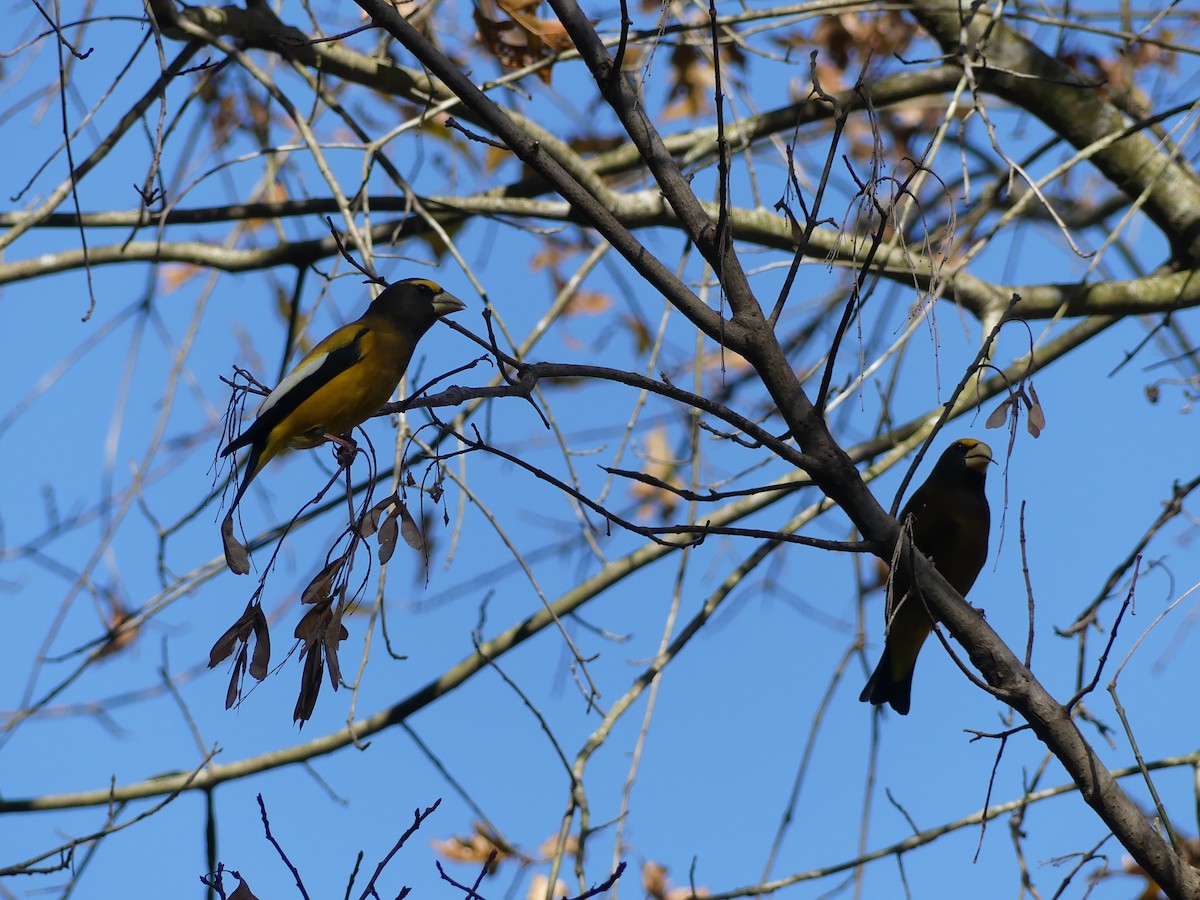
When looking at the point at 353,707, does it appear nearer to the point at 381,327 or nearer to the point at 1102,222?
the point at 381,327

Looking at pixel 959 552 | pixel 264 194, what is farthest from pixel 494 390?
pixel 264 194

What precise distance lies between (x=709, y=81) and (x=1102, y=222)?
6.91ft

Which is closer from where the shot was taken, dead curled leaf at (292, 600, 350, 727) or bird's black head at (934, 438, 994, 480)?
dead curled leaf at (292, 600, 350, 727)

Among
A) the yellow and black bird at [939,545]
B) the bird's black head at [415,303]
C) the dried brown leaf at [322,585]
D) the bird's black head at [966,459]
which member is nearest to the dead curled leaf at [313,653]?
the dried brown leaf at [322,585]

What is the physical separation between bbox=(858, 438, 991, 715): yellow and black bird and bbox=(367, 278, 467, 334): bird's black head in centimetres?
182

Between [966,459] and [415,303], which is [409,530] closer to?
[415,303]

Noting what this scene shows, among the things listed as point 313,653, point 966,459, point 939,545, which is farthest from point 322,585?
point 966,459

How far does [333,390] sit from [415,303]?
51cm

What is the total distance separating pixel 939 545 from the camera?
444cm

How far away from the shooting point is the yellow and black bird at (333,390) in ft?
11.8

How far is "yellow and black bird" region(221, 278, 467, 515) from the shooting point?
3582mm

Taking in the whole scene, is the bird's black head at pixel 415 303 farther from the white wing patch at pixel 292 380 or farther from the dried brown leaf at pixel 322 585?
the dried brown leaf at pixel 322 585

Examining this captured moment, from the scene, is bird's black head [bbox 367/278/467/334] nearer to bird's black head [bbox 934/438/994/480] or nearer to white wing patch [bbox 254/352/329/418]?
white wing patch [bbox 254/352/329/418]

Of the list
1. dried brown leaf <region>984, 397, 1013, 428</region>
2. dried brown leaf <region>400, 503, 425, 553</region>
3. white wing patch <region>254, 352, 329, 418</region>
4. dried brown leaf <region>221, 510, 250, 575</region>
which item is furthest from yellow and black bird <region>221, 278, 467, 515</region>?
dried brown leaf <region>984, 397, 1013, 428</region>
